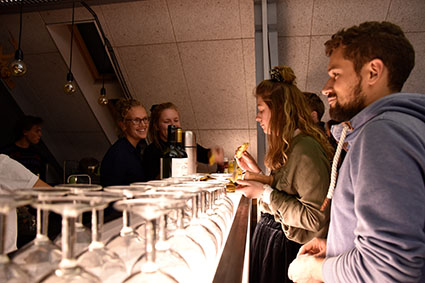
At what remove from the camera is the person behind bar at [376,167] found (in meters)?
0.81

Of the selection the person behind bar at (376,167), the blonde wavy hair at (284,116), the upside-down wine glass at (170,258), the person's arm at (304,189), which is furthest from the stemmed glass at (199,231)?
the blonde wavy hair at (284,116)

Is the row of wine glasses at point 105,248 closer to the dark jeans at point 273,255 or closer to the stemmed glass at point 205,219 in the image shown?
the stemmed glass at point 205,219

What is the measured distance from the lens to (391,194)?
813mm

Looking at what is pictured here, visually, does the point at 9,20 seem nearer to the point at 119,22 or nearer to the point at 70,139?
the point at 119,22

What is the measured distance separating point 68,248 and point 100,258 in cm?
7

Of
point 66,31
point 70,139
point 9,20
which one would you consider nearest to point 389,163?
point 66,31

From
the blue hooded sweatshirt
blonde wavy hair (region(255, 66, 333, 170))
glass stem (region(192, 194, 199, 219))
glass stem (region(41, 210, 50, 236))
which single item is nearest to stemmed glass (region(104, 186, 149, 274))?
glass stem (region(41, 210, 50, 236))

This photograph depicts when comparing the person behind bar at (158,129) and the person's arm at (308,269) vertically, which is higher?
the person behind bar at (158,129)

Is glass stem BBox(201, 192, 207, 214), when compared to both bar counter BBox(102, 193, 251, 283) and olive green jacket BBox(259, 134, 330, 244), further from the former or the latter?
olive green jacket BBox(259, 134, 330, 244)

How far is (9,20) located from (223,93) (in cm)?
367

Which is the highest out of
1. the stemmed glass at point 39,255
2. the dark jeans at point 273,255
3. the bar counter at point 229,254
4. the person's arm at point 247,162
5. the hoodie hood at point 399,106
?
the hoodie hood at point 399,106

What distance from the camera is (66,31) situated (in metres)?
5.46

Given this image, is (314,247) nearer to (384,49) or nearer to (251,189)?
(251,189)

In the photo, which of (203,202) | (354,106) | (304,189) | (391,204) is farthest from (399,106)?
(304,189)
